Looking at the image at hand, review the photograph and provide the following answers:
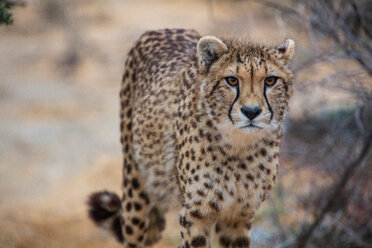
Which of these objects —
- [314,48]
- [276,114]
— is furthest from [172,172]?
[314,48]

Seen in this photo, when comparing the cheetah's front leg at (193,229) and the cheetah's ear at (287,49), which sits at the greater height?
the cheetah's ear at (287,49)

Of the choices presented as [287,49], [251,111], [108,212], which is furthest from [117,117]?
[251,111]

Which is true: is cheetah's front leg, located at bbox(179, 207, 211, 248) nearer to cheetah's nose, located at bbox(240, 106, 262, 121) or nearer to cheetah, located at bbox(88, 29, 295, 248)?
cheetah, located at bbox(88, 29, 295, 248)

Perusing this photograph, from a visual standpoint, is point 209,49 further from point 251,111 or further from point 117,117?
point 117,117

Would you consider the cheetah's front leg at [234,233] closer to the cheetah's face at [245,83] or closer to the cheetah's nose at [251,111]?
the cheetah's face at [245,83]

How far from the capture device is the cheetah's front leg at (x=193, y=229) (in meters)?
2.74

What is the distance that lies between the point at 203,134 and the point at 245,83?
0.34 metres

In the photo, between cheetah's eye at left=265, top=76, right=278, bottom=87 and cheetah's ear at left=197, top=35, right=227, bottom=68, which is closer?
cheetah's eye at left=265, top=76, right=278, bottom=87

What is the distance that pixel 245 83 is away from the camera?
2443mm

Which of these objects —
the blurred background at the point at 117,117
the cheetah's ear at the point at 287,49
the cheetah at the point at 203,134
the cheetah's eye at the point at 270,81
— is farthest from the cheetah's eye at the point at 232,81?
the blurred background at the point at 117,117

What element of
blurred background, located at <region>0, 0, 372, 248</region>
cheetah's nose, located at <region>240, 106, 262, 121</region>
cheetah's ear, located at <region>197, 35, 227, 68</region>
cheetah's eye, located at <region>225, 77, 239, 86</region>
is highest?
cheetah's ear, located at <region>197, 35, 227, 68</region>

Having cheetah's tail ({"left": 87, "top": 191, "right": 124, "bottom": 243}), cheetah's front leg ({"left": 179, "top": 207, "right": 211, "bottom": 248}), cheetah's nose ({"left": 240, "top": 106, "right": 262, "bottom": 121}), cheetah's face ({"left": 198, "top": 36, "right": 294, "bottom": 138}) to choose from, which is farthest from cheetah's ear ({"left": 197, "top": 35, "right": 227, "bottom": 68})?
cheetah's tail ({"left": 87, "top": 191, "right": 124, "bottom": 243})

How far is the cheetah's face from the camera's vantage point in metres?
2.40

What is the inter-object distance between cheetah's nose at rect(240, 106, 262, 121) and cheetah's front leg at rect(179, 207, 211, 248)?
571 millimetres
